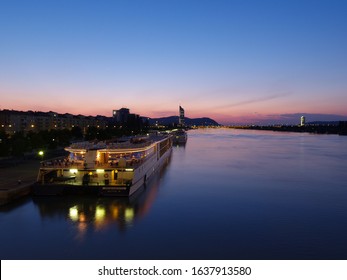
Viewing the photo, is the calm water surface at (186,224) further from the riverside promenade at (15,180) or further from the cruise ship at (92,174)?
the riverside promenade at (15,180)

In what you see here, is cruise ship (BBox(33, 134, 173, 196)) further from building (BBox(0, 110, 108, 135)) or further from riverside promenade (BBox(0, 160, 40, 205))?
building (BBox(0, 110, 108, 135))

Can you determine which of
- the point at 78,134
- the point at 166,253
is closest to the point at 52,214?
the point at 166,253

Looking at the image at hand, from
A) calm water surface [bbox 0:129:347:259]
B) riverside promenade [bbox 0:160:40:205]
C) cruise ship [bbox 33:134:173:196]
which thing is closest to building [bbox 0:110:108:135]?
riverside promenade [bbox 0:160:40:205]

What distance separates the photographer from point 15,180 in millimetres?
32500

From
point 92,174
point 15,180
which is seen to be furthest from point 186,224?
point 15,180

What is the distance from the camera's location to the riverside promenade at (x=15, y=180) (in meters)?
27.1

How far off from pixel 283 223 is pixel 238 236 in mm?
4351

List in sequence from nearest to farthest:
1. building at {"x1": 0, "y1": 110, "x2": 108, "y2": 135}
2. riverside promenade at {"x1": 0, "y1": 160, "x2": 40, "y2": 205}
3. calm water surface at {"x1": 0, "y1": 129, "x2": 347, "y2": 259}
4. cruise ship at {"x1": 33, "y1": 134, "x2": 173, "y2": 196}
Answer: calm water surface at {"x1": 0, "y1": 129, "x2": 347, "y2": 259}, riverside promenade at {"x1": 0, "y1": 160, "x2": 40, "y2": 205}, cruise ship at {"x1": 33, "y1": 134, "x2": 173, "y2": 196}, building at {"x1": 0, "y1": 110, "x2": 108, "y2": 135}

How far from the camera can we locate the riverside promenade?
2708 centimetres

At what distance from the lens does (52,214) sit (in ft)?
82.0

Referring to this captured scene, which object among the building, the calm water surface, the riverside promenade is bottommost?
the calm water surface

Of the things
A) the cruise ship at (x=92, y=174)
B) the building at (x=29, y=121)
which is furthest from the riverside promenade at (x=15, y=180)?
the building at (x=29, y=121)

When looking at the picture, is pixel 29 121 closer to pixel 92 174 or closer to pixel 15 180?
pixel 15 180
